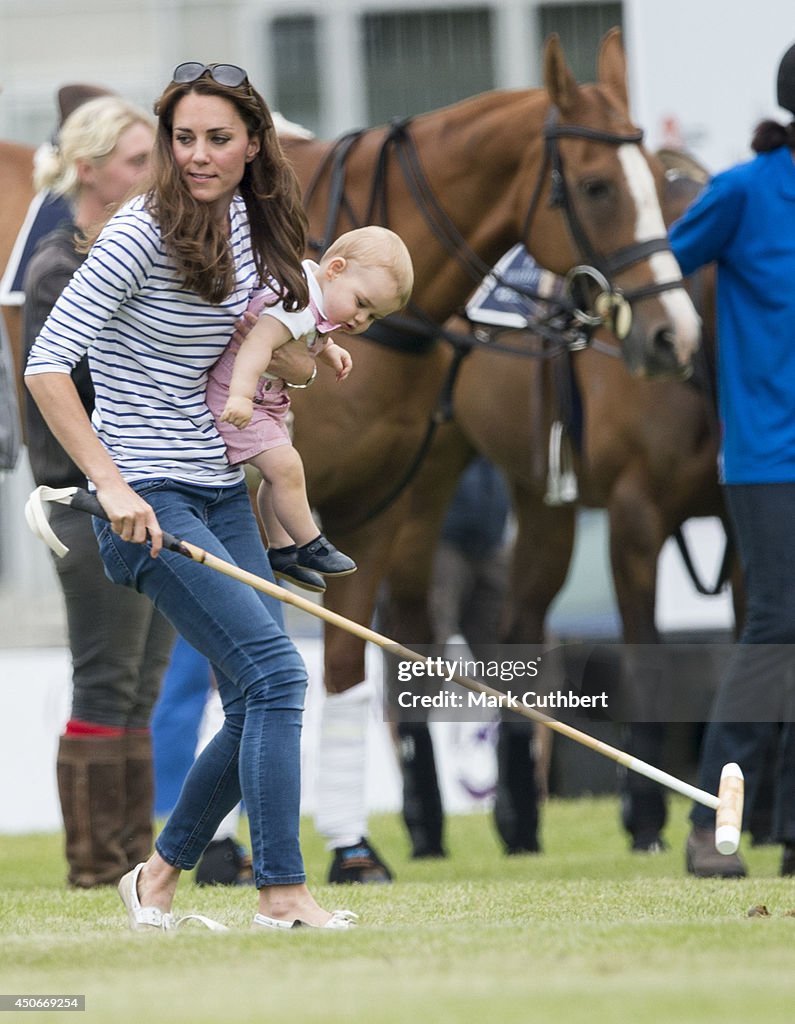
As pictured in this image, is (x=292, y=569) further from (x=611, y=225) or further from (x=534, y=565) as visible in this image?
(x=534, y=565)

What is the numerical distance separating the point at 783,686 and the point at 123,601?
6.50ft

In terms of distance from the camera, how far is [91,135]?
652 centimetres

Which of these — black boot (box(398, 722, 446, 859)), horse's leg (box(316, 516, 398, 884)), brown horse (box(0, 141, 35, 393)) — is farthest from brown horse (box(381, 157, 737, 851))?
brown horse (box(0, 141, 35, 393))

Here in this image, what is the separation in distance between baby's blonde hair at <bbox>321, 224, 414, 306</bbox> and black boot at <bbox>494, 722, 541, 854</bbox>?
3.25 m

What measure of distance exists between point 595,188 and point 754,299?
0.78m

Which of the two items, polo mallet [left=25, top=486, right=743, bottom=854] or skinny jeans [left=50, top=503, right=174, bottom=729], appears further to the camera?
skinny jeans [left=50, top=503, right=174, bottom=729]

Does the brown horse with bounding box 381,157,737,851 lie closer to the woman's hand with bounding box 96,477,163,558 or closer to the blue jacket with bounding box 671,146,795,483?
the blue jacket with bounding box 671,146,795,483

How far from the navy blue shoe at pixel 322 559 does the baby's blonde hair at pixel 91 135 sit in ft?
6.55

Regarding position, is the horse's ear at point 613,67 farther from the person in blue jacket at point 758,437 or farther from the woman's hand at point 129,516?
the woman's hand at point 129,516

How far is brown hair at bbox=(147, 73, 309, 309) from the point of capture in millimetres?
4652

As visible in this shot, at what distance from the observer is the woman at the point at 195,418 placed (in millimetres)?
4617
